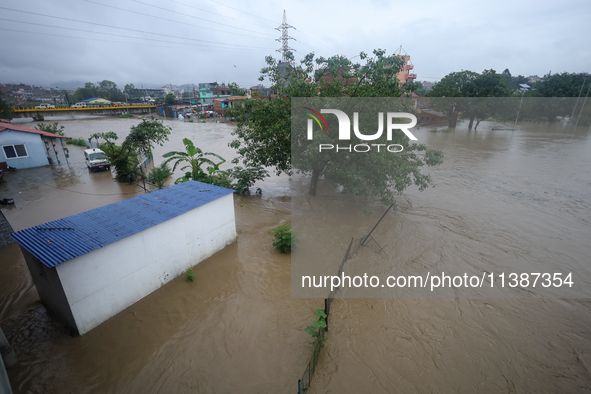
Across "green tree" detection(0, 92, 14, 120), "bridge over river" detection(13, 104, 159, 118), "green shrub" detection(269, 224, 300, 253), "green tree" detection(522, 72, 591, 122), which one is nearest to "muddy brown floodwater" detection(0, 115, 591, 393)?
"green shrub" detection(269, 224, 300, 253)

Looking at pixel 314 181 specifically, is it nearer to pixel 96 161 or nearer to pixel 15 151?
pixel 96 161

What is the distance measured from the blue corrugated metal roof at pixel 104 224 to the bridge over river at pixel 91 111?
57.9 meters

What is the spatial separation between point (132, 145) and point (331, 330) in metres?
13.0

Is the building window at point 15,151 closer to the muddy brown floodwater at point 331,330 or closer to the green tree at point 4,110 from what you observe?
the muddy brown floodwater at point 331,330

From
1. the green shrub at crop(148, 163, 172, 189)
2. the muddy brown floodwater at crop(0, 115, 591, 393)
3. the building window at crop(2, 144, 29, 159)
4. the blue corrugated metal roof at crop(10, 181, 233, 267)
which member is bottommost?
the muddy brown floodwater at crop(0, 115, 591, 393)

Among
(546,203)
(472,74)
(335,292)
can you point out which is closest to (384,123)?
(335,292)

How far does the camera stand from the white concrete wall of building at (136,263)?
196 inches

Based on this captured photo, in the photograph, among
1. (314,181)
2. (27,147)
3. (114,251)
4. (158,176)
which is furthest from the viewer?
(27,147)

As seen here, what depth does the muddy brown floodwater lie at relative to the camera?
4.62 metres

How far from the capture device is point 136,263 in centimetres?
584

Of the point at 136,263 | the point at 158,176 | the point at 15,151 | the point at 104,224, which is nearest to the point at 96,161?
the point at 15,151

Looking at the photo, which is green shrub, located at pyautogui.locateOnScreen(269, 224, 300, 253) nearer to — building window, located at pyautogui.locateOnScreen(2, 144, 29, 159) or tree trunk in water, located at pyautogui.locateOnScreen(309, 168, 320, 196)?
tree trunk in water, located at pyautogui.locateOnScreen(309, 168, 320, 196)

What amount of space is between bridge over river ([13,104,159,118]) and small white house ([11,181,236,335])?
58.3 m

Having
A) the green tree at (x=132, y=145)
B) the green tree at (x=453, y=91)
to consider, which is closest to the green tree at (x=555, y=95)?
the green tree at (x=453, y=91)
